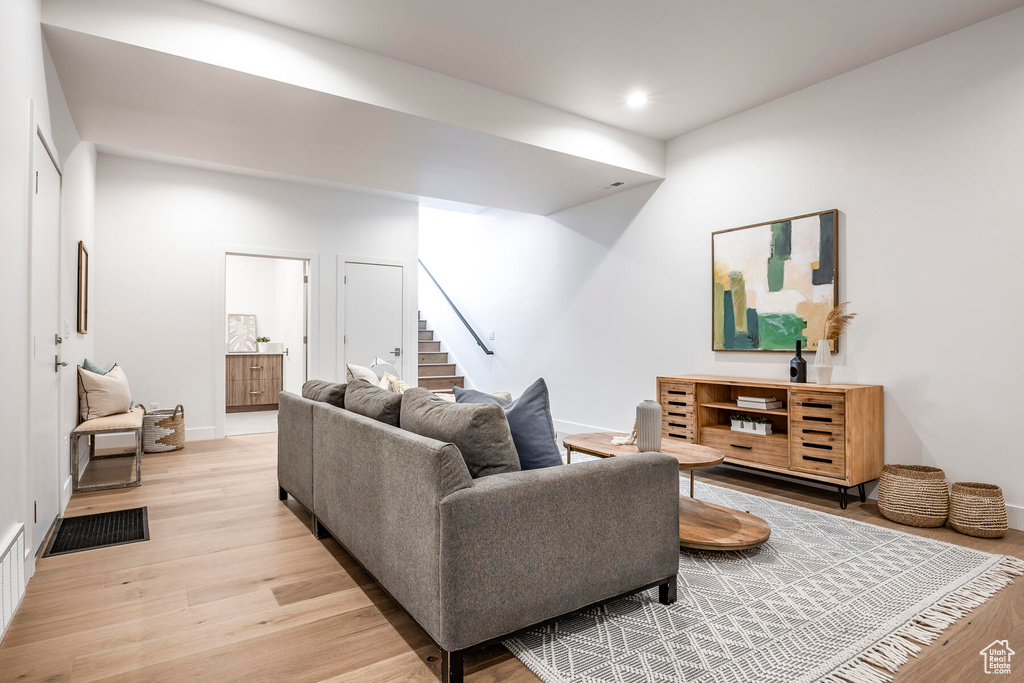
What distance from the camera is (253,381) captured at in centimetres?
792

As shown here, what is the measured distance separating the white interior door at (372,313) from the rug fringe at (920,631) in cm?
562

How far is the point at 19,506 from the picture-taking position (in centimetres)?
218

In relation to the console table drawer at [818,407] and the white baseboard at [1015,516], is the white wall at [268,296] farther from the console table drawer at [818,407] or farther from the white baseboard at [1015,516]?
the white baseboard at [1015,516]

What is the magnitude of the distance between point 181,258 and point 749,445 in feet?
18.0

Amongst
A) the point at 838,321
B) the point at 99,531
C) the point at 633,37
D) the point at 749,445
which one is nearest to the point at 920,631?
the point at 749,445

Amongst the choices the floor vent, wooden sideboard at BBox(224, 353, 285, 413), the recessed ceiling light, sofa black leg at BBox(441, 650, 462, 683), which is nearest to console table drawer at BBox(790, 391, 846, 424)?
the recessed ceiling light

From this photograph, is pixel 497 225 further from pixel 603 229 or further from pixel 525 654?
pixel 525 654

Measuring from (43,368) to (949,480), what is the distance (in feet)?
16.3

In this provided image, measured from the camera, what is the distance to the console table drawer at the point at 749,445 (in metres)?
3.69

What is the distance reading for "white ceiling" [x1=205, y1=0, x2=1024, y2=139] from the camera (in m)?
2.97

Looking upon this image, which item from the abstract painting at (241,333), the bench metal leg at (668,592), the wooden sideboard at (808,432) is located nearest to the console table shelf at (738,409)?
the wooden sideboard at (808,432)

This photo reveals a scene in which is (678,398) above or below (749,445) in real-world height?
above

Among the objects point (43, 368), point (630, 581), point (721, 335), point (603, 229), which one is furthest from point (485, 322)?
point (630, 581)

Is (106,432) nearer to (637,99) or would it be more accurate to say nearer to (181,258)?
(181,258)
